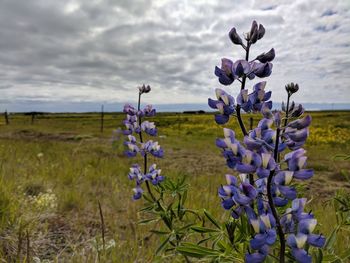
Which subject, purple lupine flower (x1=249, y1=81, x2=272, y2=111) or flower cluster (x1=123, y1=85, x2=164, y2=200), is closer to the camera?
purple lupine flower (x1=249, y1=81, x2=272, y2=111)

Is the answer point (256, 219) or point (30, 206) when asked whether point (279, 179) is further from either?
point (30, 206)

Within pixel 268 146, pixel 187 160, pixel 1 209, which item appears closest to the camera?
pixel 268 146

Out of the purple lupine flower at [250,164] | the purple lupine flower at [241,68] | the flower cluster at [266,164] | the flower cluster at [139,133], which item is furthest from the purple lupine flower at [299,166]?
the flower cluster at [139,133]

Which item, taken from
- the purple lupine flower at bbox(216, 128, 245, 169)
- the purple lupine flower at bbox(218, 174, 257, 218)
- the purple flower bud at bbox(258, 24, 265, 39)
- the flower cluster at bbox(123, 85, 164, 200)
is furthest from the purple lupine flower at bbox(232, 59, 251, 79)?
the flower cluster at bbox(123, 85, 164, 200)

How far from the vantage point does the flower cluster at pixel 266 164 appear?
0.91m

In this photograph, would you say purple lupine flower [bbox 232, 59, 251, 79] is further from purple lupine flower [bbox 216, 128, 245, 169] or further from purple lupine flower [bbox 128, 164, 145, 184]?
purple lupine flower [bbox 128, 164, 145, 184]

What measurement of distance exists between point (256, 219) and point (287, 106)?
0.34 meters

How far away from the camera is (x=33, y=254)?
8.32ft

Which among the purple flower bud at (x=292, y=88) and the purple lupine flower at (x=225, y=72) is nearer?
the purple flower bud at (x=292, y=88)

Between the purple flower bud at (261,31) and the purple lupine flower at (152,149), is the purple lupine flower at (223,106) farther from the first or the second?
the purple lupine flower at (152,149)

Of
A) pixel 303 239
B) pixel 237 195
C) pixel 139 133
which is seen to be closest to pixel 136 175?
pixel 139 133

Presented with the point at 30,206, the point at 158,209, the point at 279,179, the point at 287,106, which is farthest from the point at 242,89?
the point at 30,206

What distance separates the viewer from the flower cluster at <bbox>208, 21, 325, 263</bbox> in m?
0.91

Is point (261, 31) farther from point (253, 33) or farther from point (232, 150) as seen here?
point (232, 150)
